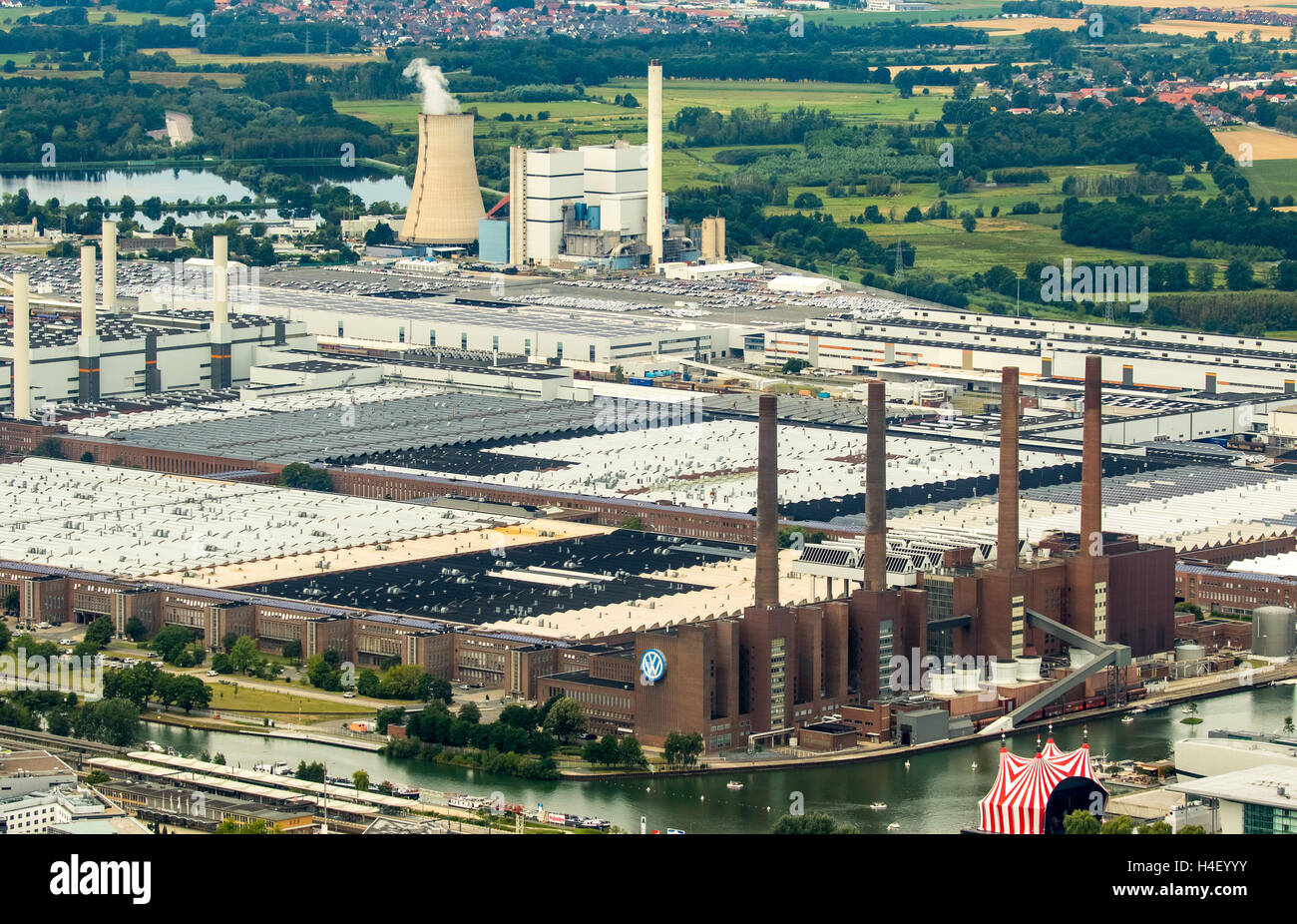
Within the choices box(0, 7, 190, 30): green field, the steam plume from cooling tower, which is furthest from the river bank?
box(0, 7, 190, 30): green field

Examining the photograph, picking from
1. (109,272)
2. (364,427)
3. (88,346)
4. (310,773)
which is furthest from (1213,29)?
(310,773)

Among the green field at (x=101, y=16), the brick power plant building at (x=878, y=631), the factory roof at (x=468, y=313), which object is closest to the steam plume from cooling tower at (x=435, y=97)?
the factory roof at (x=468, y=313)

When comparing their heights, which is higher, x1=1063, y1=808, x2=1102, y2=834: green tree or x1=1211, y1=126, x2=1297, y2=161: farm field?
x1=1211, y1=126, x2=1297, y2=161: farm field

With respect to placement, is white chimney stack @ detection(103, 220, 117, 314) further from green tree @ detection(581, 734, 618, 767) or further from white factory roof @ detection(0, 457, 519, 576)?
green tree @ detection(581, 734, 618, 767)

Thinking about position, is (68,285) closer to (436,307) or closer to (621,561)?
(436,307)

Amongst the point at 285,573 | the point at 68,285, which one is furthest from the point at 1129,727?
the point at 68,285

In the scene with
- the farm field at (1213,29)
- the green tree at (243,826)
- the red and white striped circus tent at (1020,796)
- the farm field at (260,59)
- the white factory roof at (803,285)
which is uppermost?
the farm field at (1213,29)

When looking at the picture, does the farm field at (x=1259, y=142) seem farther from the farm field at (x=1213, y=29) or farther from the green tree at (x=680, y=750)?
the green tree at (x=680, y=750)

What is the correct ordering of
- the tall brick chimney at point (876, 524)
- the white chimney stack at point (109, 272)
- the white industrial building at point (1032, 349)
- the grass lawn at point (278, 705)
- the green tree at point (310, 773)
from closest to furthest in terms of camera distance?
1. the green tree at point (310, 773)
2. the grass lawn at point (278, 705)
3. the tall brick chimney at point (876, 524)
4. the white industrial building at point (1032, 349)
5. the white chimney stack at point (109, 272)
